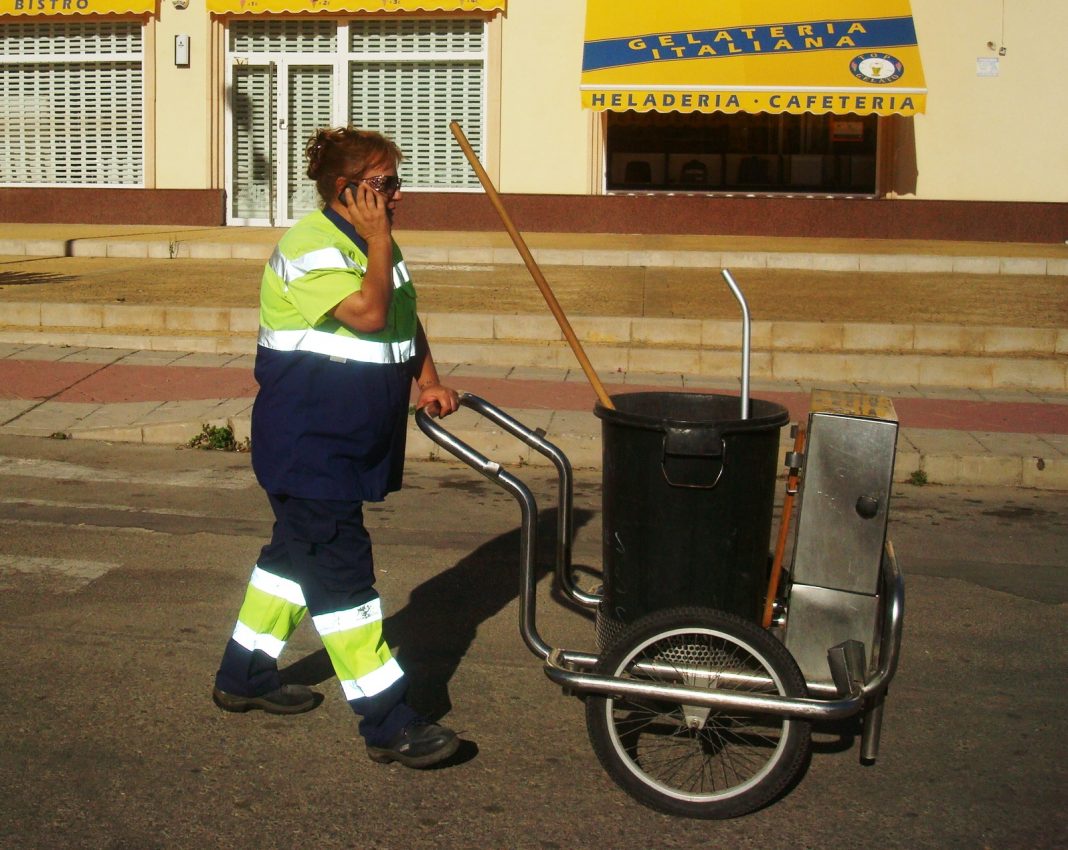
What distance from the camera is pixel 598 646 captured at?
4117 millimetres

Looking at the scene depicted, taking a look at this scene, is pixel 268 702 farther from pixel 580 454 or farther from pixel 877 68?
pixel 877 68

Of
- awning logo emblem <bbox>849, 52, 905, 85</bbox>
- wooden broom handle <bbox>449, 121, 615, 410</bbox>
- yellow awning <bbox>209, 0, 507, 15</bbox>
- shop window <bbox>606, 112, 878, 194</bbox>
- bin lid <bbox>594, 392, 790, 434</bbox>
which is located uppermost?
yellow awning <bbox>209, 0, 507, 15</bbox>

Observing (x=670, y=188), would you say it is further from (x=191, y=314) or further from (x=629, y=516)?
(x=629, y=516)

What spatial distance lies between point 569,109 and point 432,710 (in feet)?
48.8

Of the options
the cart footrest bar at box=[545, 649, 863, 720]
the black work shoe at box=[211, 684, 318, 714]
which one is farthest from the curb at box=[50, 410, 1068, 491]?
the cart footrest bar at box=[545, 649, 863, 720]

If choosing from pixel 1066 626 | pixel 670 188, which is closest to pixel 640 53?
pixel 670 188

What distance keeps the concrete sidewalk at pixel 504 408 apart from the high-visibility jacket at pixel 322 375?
443cm

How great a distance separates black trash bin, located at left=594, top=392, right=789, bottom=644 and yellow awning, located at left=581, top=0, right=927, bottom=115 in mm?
13752

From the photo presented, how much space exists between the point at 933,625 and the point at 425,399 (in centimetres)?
243

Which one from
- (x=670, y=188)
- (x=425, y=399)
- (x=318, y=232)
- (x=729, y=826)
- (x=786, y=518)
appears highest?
(x=670, y=188)

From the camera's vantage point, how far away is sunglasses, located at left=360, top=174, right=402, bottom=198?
3.70 meters

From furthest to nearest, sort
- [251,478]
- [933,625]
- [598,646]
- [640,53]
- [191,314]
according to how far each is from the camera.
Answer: [640,53] < [191,314] < [251,478] < [933,625] < [598,646]

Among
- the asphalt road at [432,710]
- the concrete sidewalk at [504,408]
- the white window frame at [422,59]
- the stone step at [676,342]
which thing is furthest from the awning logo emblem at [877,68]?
the asphalt road at [432,710]

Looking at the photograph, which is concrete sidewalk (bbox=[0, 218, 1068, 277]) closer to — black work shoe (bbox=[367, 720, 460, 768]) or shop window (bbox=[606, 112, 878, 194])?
shop window (bbox=[606, 112, 878, 194])
